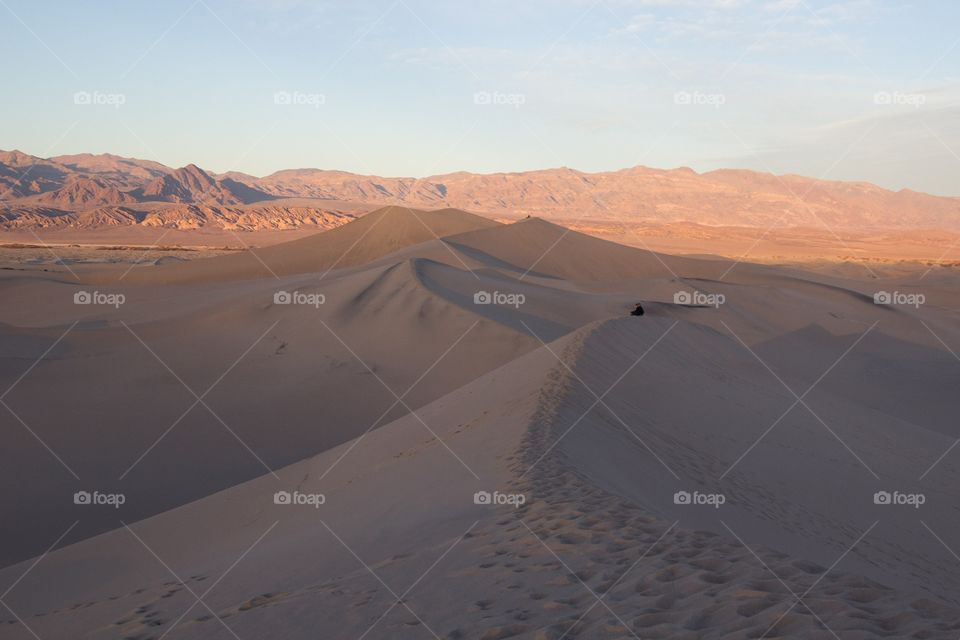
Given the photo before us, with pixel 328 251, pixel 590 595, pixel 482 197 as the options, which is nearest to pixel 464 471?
pixel 590 595

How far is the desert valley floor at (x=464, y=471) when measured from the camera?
3.92 m

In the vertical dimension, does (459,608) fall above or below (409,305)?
below

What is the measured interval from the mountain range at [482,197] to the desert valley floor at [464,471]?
230ft

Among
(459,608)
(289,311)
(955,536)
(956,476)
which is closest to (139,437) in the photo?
(289,311)

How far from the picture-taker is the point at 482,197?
15838 cm

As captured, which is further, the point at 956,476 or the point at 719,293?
the point at 719,293

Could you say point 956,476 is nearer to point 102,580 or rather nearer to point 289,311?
point 102,580

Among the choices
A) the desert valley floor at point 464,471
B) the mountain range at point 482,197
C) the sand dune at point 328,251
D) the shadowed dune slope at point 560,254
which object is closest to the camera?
the desert valley floor at point 464,471

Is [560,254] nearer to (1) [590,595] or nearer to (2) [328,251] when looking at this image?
(2) [328,251]

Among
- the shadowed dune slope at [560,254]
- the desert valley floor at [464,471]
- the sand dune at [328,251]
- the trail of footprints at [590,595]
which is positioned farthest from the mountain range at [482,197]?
the trail of footprints at [590,595]

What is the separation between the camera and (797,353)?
19.6m

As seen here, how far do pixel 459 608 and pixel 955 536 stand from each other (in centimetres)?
673

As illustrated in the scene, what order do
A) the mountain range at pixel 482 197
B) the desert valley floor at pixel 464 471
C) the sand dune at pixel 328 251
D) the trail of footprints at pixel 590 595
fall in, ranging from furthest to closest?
the mountain range at pixel 482 197, the sand dune at pixel 328 251, the desert valley floor at pixel 464 471, the trail of footprints at pixel 590 595

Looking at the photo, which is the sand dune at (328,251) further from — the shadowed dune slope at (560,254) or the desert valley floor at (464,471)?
the desert valley floor at (464,471)
